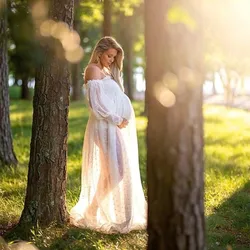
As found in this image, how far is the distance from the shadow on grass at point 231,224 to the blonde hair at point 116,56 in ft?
6.62

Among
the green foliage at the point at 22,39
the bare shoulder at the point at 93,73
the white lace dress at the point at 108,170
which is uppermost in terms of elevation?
the green foliage at the point at 22,39

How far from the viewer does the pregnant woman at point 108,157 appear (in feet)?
20.1

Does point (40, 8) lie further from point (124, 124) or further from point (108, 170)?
point (108, 170)

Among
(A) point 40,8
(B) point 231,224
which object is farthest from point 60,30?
(A) point 40,8

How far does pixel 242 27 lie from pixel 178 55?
1545 cm

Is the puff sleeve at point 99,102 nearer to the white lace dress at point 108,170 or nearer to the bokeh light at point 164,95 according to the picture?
the white lace dress at point 108,170

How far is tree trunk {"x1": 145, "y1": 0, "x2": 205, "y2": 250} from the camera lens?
321 centimetres

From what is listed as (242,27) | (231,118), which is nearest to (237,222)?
(242,27)

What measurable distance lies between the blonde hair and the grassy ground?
5.90 ft

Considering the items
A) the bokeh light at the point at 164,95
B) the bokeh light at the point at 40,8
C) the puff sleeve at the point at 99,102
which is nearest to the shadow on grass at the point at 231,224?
the puff sleeve at the point at 99,102

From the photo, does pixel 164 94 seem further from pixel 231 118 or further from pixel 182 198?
pixel 231 118

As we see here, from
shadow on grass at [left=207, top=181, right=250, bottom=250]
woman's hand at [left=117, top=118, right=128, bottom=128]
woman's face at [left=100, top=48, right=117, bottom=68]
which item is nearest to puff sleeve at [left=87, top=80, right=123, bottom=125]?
woman's hand at [left=117, top=118, right=128, bottom=128]

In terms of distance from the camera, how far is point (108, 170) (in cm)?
623

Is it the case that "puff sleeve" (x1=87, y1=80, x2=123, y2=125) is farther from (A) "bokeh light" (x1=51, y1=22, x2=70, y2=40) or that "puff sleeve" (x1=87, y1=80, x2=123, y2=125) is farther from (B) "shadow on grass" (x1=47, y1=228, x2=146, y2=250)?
(B) "shadow on grass" (x1=47, y1=228, x2=146, y2=250)
